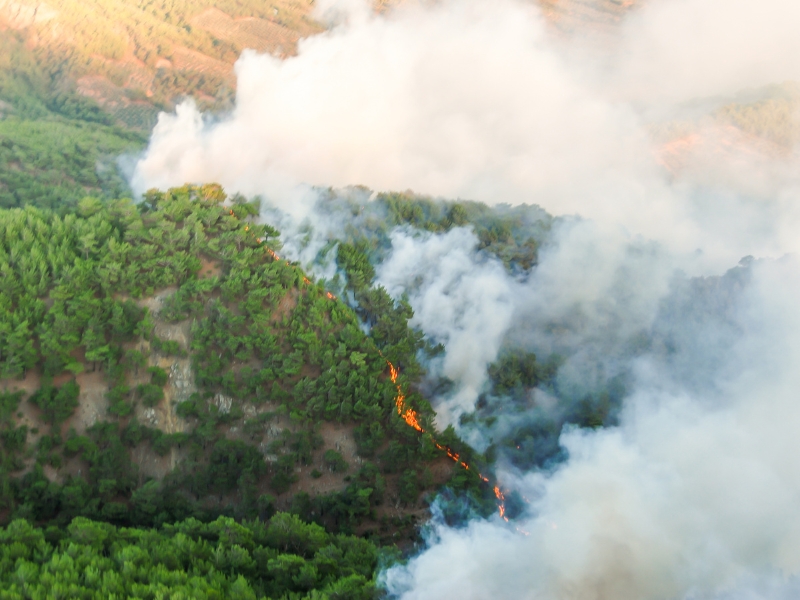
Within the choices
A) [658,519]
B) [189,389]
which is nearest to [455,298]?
[189,389]

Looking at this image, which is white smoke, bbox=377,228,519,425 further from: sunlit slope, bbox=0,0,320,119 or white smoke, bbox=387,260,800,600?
sunlit slope, bbox=0,0,320,119

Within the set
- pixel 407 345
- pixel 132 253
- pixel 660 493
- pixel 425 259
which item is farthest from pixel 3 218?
pixel 660 493

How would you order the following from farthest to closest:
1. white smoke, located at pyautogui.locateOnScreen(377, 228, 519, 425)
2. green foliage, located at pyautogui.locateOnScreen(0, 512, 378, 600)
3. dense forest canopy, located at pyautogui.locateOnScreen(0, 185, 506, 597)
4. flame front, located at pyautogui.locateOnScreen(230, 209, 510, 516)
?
white smoke, located at pyautogui.locateOnScreen(377, 228, 519, 425) < flame front, located at pyautogui.locateOnScreen(230, 209, 510, 516) < dense forest canopy, located at pyautogui.locateOnScreen(0, 185, 506, 597) < green foliage, located at pyautogui.locateOnScreen(0, 512, 378, 600)

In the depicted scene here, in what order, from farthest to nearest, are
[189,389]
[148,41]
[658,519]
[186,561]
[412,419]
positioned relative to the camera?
[148,41], [412,419], [189,389], [186,561], [658,519]

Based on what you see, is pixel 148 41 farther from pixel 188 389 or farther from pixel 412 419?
pixel 412 419

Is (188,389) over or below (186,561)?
over

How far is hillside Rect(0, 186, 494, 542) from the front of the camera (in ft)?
83.6

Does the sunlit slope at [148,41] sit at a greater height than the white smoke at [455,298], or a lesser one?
greater

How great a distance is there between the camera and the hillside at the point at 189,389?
1003 inches

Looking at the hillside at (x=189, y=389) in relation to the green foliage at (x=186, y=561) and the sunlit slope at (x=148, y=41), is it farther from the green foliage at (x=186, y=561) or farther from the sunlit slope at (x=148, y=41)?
the sunlit slope at (x=148, y=41)

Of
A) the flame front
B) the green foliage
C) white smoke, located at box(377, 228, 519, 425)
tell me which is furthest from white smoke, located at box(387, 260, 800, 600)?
white smoke, located at box(377, 228, 519, 425)

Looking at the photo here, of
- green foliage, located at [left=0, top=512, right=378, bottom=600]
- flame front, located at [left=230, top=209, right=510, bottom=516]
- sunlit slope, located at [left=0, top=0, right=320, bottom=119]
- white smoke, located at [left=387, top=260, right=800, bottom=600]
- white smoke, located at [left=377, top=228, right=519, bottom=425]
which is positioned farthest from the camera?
sunlit slope, located at [left=0, top=0, right=320, bottom=119]

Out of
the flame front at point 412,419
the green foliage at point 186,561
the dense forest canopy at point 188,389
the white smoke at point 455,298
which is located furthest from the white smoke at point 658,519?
the white smoke at point 455,298

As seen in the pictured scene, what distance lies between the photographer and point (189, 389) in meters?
28.3
